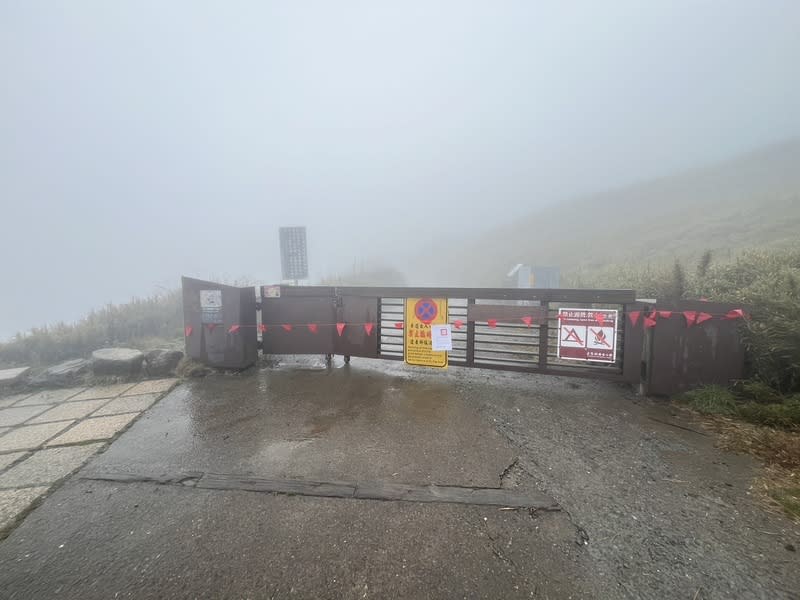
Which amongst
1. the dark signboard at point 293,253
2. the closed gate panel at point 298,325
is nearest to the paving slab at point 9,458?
the closed gate panel at point 298,325

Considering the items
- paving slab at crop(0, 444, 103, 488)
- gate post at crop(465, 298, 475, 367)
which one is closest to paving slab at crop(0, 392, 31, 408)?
paving slab at crop(0, 444, 103, 488)

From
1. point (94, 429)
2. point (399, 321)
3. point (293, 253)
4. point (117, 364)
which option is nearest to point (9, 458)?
point (94, 429)

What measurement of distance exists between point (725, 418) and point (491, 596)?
3.77 m

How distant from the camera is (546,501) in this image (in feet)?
8.48

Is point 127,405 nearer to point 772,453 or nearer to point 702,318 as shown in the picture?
point 772,453

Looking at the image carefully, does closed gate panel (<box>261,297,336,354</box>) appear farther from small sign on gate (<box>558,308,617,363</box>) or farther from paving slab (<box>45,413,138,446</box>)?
small sign on gate (<box>558,308,617,363</box>)

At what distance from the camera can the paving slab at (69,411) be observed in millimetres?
4066

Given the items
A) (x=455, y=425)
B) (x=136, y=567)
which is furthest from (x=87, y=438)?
(x=455, y=425)

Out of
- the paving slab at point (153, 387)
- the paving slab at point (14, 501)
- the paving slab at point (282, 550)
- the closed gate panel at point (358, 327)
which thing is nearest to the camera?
the paving slab at point (282, 550)

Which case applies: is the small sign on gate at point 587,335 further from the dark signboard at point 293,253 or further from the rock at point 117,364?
the dark signboard at point 293,253

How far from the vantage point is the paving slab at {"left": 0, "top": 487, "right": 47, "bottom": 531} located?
95.9 inches

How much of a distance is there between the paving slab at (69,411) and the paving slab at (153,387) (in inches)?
13.3

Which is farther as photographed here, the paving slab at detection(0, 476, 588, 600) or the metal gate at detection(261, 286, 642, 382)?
the metal gate at detection(261, 286, 642, 382)

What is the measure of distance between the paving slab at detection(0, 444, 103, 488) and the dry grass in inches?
232
